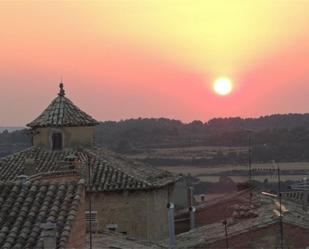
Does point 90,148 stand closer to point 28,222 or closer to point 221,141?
point 28,222

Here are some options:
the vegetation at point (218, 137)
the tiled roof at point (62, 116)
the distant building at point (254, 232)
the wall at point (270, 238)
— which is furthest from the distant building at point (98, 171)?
the vegetation at point (218, 137)

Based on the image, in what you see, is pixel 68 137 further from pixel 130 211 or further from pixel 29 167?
pixel 130 211

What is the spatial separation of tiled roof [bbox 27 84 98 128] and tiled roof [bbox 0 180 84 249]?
12.7 meters

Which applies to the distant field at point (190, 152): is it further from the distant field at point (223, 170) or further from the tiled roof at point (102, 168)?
the tiled roof at point (102, 168)

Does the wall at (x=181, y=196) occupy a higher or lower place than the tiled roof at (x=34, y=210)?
lower

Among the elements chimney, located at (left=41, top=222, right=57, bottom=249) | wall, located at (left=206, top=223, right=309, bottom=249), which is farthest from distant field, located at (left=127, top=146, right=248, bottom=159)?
chimney, located at (left=41, top=222, right=57, bottom=249)

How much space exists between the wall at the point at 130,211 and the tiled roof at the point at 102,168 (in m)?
0.30

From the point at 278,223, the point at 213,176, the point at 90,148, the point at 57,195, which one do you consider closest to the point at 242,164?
the point at 213,176

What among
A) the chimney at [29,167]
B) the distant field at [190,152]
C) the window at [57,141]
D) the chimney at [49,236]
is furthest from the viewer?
the distant field at [190,152]

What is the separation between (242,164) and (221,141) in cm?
608

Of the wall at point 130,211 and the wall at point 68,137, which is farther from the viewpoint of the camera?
the wall at point 68,137

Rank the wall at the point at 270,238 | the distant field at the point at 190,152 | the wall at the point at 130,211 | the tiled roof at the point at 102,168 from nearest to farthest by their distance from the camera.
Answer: the wall at the point at 270,238
the wall at the point at 130,211
the tiled roof at the point at 102,168
the distant field at the point at 190,152

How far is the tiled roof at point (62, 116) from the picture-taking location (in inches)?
1006

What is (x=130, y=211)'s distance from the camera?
22.7 m
